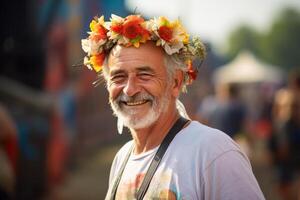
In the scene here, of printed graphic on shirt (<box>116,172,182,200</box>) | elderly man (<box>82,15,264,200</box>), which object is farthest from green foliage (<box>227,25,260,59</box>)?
printed graphic on shirt (<box>116,172,182,200</box>)

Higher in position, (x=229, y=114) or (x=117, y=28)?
(x=117, y=28)

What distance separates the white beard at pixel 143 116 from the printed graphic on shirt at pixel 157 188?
0.28 meters

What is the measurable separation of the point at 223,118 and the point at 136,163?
23.0ft

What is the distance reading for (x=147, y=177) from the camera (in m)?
3.14

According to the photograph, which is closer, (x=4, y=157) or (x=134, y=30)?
(x=134, y=30)

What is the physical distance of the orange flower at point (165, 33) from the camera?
3.31m

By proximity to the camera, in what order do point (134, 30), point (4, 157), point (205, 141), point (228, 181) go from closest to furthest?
point (228, 181) → point (205, 141) → point (134, 30) → point (4, 157)

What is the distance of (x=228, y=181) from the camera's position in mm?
2949

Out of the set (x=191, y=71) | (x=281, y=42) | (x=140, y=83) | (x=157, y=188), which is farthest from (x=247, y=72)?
(x=281, y=42)

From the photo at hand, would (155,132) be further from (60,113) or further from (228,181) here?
(60,113)

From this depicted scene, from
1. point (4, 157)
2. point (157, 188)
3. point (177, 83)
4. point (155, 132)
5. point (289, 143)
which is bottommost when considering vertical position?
point (289, 143)

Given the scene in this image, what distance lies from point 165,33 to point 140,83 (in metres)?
0.27

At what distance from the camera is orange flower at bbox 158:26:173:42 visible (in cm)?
331

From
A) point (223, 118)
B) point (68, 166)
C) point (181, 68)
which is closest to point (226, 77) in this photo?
point (68, 166)
